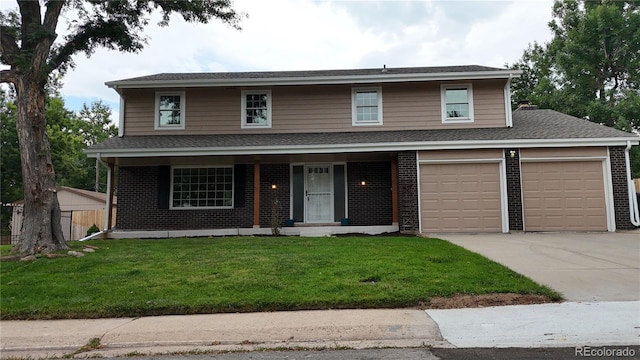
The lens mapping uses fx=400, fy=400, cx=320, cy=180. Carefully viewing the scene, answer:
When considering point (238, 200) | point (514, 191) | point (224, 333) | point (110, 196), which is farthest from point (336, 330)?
point (110, 196)

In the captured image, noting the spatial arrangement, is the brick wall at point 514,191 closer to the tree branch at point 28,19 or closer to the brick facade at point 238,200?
the brick facade at point 238,200

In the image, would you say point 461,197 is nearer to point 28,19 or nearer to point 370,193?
point 370,193

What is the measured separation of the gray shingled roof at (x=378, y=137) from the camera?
11562mm

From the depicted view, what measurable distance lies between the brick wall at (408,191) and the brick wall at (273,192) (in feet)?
12.1

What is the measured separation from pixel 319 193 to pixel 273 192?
1.50m

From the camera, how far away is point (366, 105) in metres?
13.5

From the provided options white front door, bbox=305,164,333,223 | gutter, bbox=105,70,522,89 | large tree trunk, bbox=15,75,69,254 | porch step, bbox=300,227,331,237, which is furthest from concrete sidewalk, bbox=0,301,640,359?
gutter, bbox=105,70,522,89

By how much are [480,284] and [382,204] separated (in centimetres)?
704

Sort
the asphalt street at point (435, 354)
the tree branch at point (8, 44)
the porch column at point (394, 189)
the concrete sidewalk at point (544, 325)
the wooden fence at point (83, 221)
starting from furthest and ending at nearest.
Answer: the wooden fence at point (83, 221), the porch column at point (394, 189), the tree branch at point (8, 44), the concrete sidewalk at point (544, 325), the asphalt street at point (435, 354)

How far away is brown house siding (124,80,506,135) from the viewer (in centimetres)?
1329

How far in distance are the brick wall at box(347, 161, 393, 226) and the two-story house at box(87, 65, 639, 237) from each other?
0.03m

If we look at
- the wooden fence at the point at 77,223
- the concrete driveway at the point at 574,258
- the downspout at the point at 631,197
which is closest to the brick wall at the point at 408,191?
the concrete driveway at the point at 574,258

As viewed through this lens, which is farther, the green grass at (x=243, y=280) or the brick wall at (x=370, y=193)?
the brick wall at (x=370, y=193)

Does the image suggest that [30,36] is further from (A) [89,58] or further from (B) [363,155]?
(B) [363,155]
